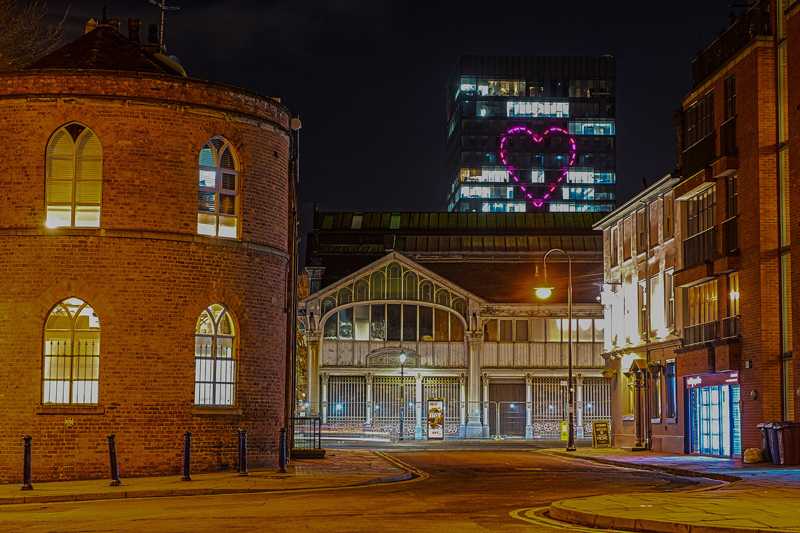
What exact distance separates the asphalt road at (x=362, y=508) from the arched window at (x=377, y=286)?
33.4 m

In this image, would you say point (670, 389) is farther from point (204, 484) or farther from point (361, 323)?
point (204, 484)

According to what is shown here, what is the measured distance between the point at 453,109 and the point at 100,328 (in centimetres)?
16684

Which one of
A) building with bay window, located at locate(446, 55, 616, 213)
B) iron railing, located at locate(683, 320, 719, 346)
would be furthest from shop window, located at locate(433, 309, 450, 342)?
building with bay window, located at locate(446, 55, 616, 213)

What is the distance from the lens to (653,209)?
1746 inches

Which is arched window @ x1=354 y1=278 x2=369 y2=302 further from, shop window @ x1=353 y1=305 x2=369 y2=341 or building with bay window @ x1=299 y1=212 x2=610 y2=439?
shop window @ x1=353 y1=305 x2=369 y2=341

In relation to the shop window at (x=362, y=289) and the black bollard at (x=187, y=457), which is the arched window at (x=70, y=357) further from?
the shop window at (x=362, y=289)

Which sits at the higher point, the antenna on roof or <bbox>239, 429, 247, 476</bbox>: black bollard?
the antenna on roof

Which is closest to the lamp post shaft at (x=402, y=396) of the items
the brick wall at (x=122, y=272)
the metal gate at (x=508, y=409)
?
the metal gate at (x=508, y=409)

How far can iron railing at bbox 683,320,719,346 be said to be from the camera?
3789 centimetres

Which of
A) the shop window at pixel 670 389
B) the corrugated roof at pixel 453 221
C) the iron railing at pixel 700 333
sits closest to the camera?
the iron railing at pixel 700 333

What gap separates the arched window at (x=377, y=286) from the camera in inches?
2431

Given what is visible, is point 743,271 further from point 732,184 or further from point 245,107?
point 245,107

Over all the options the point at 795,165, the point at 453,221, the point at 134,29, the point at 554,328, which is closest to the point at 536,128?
the point at 453,221

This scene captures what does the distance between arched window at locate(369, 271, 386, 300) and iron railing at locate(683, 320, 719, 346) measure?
23691 millimetres
